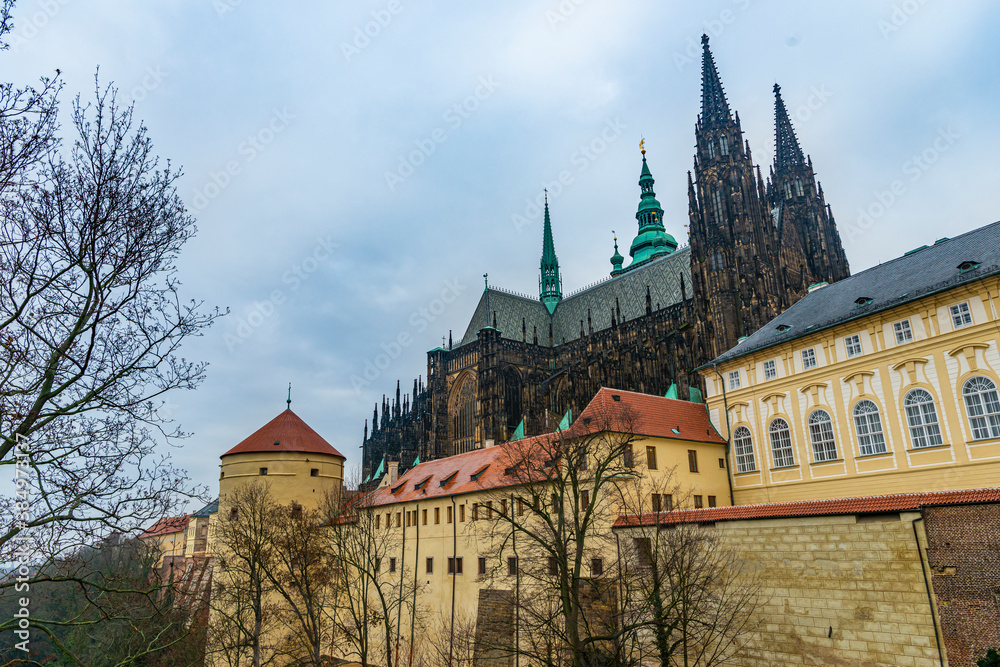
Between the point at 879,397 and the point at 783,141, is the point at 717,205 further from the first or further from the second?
the point at 879,397

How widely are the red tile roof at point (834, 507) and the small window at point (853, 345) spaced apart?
9257mm

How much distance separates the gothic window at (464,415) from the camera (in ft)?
228

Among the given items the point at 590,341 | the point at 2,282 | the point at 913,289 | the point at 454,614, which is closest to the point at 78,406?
the point at 2,282

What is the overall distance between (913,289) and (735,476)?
1171 centimetres

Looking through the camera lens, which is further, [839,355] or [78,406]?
[839,355]

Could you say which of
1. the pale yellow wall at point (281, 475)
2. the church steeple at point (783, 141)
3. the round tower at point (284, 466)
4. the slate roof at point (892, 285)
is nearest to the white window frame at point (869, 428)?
the slate roof at point (892, 285)

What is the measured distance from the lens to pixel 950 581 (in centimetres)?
1666

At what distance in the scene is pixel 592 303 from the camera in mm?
73500

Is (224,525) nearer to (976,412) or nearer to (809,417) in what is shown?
(809,417)

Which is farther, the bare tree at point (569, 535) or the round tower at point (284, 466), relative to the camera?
the round tower at point (284, 466)

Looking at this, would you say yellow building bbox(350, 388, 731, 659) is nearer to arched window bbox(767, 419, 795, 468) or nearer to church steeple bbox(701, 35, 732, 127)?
arched window bbox(767, 419, 795, 468)

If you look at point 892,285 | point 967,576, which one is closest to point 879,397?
point 892,285

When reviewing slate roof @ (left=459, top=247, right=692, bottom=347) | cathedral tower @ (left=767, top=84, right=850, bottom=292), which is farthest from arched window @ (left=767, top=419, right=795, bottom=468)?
slate roof @ (left=459, top=247, right=692, bottom=347)

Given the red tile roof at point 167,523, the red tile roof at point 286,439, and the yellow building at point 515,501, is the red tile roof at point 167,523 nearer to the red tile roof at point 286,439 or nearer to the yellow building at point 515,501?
the yellow building at point 515,501
